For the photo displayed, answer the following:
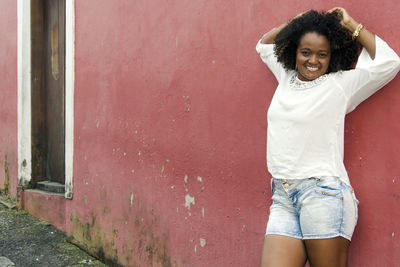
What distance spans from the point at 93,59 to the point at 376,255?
3.23 m

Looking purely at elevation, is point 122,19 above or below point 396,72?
above

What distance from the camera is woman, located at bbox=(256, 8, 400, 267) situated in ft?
6.39

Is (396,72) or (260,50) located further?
(260,50)

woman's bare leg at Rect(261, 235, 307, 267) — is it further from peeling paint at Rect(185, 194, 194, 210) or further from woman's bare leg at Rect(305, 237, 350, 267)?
peeling paint at Rect(185, 194, 194, 210)

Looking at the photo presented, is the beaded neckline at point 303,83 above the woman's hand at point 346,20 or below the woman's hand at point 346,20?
below

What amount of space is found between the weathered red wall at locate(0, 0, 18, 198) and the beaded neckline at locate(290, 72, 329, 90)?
474 centimetres

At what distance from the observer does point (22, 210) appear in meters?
5.79

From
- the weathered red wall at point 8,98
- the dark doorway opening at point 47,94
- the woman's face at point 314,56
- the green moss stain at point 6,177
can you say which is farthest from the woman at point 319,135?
the green moss stain at point 6,177

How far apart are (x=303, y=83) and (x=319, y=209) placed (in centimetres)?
61

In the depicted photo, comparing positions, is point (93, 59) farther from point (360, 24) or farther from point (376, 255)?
point (376, 255)

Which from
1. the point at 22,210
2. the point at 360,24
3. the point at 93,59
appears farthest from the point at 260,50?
the point at 22,210

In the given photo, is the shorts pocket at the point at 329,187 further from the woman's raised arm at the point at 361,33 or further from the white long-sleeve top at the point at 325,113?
the woman's raised arm at the point at 361,33

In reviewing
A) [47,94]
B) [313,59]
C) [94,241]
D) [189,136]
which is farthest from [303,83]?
[47,94]

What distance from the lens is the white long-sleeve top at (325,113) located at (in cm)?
196
